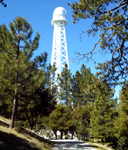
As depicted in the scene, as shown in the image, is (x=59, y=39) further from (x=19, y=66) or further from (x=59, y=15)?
(x=19, y=66)

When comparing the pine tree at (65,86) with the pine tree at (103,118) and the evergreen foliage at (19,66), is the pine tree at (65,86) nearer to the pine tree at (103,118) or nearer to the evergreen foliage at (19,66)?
the pine tree at (103,118)

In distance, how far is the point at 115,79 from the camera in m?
7.99

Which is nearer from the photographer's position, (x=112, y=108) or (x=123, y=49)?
(x=123, y=49)

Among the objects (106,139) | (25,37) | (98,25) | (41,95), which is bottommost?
(106,139)

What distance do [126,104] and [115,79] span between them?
27.3 feet

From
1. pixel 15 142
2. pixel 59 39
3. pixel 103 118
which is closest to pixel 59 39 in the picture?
pixel 59 39

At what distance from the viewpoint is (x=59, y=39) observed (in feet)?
119

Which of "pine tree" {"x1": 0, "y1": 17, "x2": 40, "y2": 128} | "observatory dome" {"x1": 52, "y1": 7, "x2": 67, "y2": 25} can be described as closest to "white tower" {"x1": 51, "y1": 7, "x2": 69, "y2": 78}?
"observatory dome" {"x1": 52, "y1": 7, "x2": 67, "y2": 25}

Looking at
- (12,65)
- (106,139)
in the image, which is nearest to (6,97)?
(12,65)

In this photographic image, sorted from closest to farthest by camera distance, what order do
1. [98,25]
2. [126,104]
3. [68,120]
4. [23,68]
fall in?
1. [98,25]
2. [23,68]
3. [126,104]
4. [68,120]

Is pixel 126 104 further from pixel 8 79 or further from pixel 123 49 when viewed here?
pixel 8 79

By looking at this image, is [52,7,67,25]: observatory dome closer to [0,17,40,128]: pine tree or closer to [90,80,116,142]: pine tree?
[90,80,116,142]: pine tree

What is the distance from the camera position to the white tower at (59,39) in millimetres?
35219

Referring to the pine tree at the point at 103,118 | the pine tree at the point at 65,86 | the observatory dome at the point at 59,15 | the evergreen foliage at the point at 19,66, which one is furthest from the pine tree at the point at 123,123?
the observatory dome at the point at 59,15
